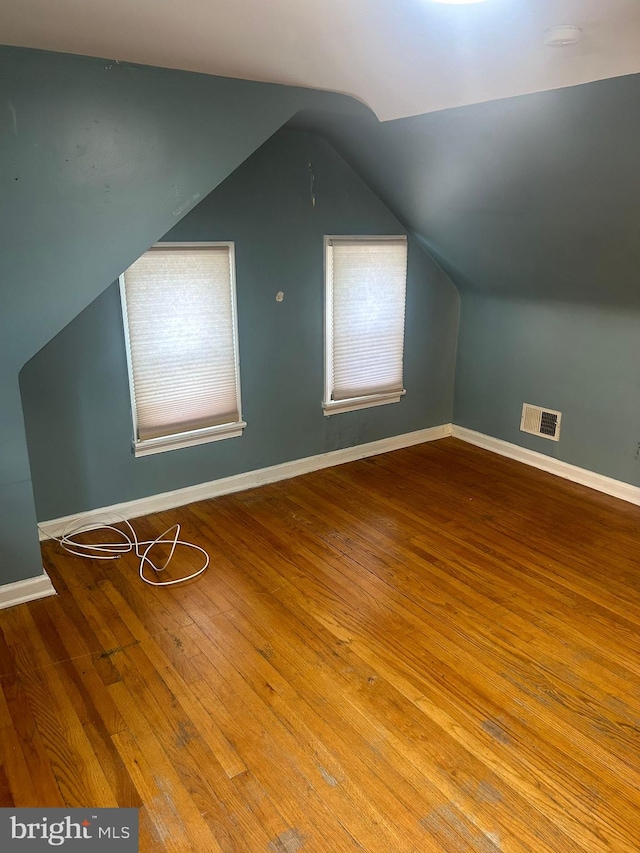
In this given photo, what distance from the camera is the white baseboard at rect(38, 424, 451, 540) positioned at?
3.52 meters

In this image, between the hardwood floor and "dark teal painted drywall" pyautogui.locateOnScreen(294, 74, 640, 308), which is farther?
"dark teal painted drywall" pyautogui.locateOnScreen(294, 74, 640, 308)

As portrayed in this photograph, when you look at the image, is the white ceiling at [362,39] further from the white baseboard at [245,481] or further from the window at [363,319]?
the white baseboard at [245,481]

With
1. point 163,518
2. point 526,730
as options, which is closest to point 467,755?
point 526,730

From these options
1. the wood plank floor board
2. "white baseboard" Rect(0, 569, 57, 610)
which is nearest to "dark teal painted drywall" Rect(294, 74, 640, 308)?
the wood plank floor board

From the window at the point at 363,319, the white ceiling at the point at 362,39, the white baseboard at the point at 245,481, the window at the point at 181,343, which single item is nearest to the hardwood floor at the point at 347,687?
the white baseboard at the point at 245,481

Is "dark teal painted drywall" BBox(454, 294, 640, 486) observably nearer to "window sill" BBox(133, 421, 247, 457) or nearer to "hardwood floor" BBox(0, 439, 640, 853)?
"hardwood floor" BBox(0, 439, 640, 853)

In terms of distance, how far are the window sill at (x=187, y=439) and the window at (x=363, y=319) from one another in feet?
2.45

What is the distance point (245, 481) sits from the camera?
408 centimetres

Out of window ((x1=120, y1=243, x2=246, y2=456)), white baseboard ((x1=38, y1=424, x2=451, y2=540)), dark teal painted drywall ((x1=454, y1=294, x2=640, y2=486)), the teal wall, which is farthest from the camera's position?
dark teal painted drywall ((x1=454, y1=294, x2=640, y2=486))

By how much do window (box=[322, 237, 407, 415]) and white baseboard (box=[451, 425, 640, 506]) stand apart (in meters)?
0.82

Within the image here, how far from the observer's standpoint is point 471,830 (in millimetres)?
1804

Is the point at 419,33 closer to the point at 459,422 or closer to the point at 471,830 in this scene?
the point at 471,830

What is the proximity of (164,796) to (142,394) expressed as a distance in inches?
85.7

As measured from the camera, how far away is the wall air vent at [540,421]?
4.30m
